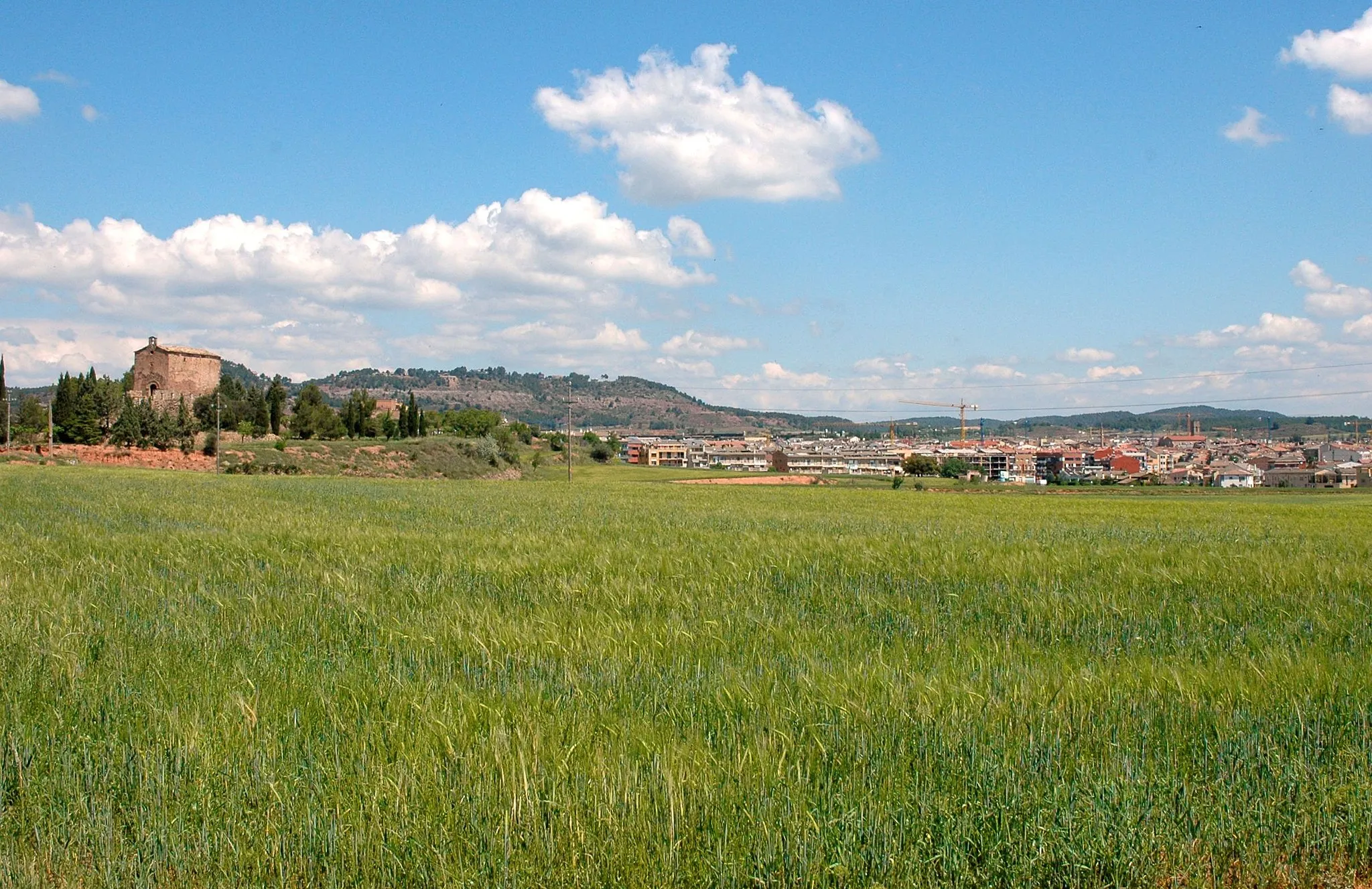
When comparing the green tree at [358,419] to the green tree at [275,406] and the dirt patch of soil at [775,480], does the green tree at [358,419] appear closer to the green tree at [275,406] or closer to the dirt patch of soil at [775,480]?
the green tree at [275,406]

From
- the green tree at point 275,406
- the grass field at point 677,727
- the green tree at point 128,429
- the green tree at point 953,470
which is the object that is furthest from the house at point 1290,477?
the grass field at point 677,727

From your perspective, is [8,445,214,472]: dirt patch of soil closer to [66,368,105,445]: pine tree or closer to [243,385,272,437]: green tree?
[66,368,105,445]: pine tree

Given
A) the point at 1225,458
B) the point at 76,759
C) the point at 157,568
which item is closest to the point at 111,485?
the point at 157,568

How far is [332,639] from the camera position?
8.07 meters

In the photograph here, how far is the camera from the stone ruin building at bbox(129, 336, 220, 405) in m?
120

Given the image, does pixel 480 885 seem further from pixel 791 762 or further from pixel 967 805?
pixel 967 805

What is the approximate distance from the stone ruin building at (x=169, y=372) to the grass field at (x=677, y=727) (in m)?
123

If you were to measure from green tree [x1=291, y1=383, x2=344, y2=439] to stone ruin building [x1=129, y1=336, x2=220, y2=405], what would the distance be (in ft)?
50.2

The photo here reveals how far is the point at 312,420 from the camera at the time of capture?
→ 4353 inches

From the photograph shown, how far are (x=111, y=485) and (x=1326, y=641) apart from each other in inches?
1606

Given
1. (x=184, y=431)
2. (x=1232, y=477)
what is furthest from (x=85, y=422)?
(x=1232, y=477)

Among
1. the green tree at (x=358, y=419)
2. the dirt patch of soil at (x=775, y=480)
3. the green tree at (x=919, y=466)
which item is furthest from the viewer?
the green tree at (x=919, y=466)

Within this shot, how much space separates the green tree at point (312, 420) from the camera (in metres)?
110

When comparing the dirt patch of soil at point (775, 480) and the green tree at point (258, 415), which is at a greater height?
the green tree at point (258, 415)
